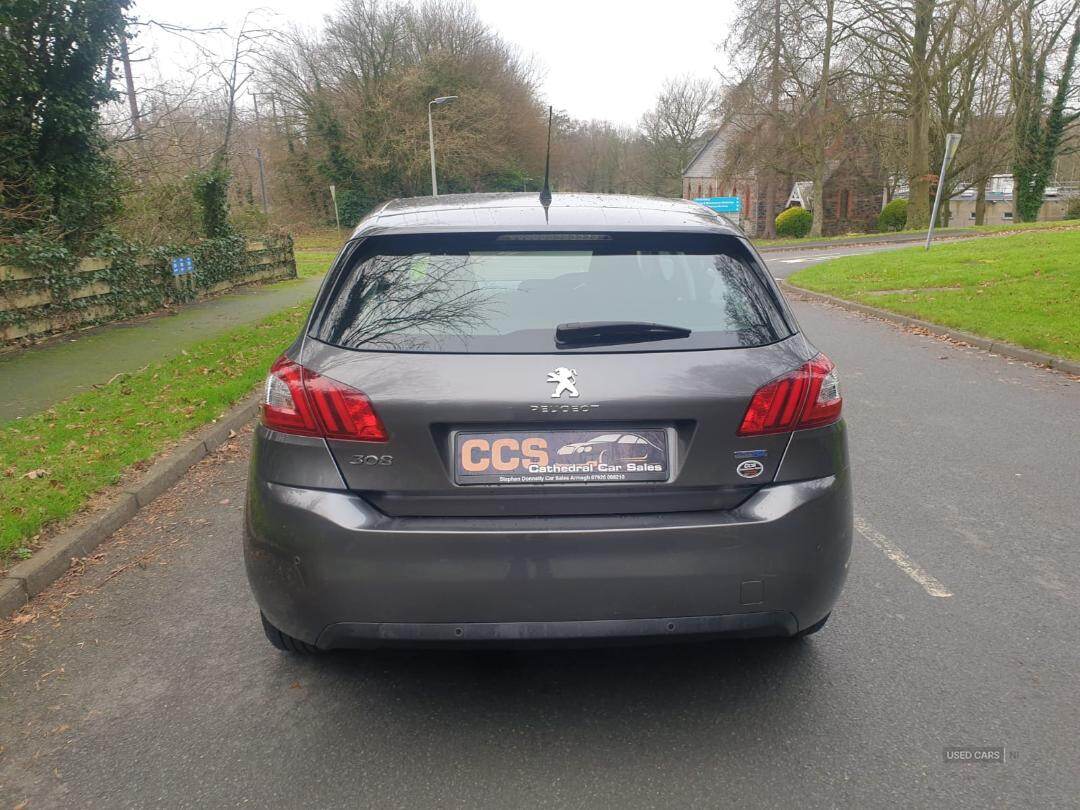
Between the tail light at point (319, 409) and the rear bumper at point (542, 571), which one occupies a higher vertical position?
the tail light at point (319, 409)

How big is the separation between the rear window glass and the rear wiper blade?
0.01 meters

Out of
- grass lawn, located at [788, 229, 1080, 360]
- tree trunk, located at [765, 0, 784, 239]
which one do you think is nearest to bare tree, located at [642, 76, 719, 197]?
tree trunk, located at [765, 0, 784, 239]

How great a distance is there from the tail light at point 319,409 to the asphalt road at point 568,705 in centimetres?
103

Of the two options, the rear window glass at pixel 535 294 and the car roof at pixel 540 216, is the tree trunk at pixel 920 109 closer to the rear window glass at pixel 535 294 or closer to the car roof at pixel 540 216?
the car roof at pixel 540 216

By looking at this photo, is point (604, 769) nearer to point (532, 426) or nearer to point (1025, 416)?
point (532, 426)

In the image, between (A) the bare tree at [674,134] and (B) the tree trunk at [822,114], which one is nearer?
(B) the tree trunk at [822,114]

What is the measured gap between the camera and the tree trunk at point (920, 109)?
2977 cm

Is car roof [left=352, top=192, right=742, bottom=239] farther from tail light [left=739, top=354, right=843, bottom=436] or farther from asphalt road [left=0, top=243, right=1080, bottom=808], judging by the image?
asphalt road [left=0, top=243, right=1080, bottom=808]

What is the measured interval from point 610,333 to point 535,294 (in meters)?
0.29

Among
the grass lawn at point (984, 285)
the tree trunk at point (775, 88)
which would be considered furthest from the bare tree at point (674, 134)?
the grass lawn at point (984, 285)

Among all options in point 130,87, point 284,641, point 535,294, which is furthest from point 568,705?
point 130,87

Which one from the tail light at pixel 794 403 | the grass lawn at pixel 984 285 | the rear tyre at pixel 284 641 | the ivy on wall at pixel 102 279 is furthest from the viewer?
the ivy on wall at pixel 102 279

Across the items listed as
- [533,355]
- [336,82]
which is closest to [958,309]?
[533,355]

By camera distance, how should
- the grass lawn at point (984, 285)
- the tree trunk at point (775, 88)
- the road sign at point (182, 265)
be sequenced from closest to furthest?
1. the grass lawn at point (984, 285)
2. the road sign at point (182, 265)
3. the tree trunk at point (775, 88)
